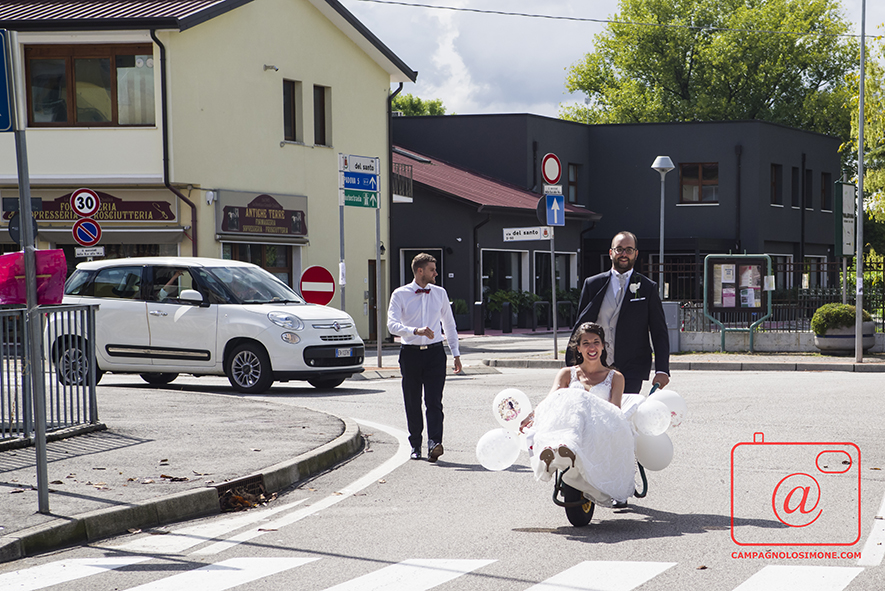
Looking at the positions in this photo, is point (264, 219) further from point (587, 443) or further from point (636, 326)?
point (587, 443)

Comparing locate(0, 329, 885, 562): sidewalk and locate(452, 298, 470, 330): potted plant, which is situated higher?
locate(452, 298, 470, 330): potted plant

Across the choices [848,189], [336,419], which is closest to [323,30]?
[848,189]

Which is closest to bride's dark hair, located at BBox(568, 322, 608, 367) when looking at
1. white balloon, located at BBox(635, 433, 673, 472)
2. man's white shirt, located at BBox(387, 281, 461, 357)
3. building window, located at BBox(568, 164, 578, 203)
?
white balloon, located at BBox(635, 433, 673, 472)

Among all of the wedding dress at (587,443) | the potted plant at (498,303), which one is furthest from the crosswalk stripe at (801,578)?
the potted plant at (498,303)

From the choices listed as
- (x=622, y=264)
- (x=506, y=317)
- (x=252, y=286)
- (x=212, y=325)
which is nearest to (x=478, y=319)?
(x=506, y=317)

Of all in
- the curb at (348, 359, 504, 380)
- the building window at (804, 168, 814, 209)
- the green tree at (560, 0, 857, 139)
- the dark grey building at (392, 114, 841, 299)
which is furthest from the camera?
the green tree at (560, 0, 857, 139)

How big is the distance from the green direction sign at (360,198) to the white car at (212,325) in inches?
110

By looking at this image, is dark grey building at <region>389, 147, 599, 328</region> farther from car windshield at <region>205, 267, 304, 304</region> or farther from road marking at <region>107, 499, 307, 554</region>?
road marking at <region>107, 499, 307, 554</region>

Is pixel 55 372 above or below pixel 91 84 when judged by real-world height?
below

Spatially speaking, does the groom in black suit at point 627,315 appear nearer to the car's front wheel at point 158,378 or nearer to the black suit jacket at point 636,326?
the black suit jacket at point 636,326

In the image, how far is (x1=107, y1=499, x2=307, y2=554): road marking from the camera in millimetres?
6402

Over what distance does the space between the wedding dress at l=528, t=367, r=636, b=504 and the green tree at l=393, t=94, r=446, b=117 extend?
63956mm

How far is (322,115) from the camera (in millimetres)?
27750

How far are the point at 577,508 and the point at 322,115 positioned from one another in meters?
22.3
